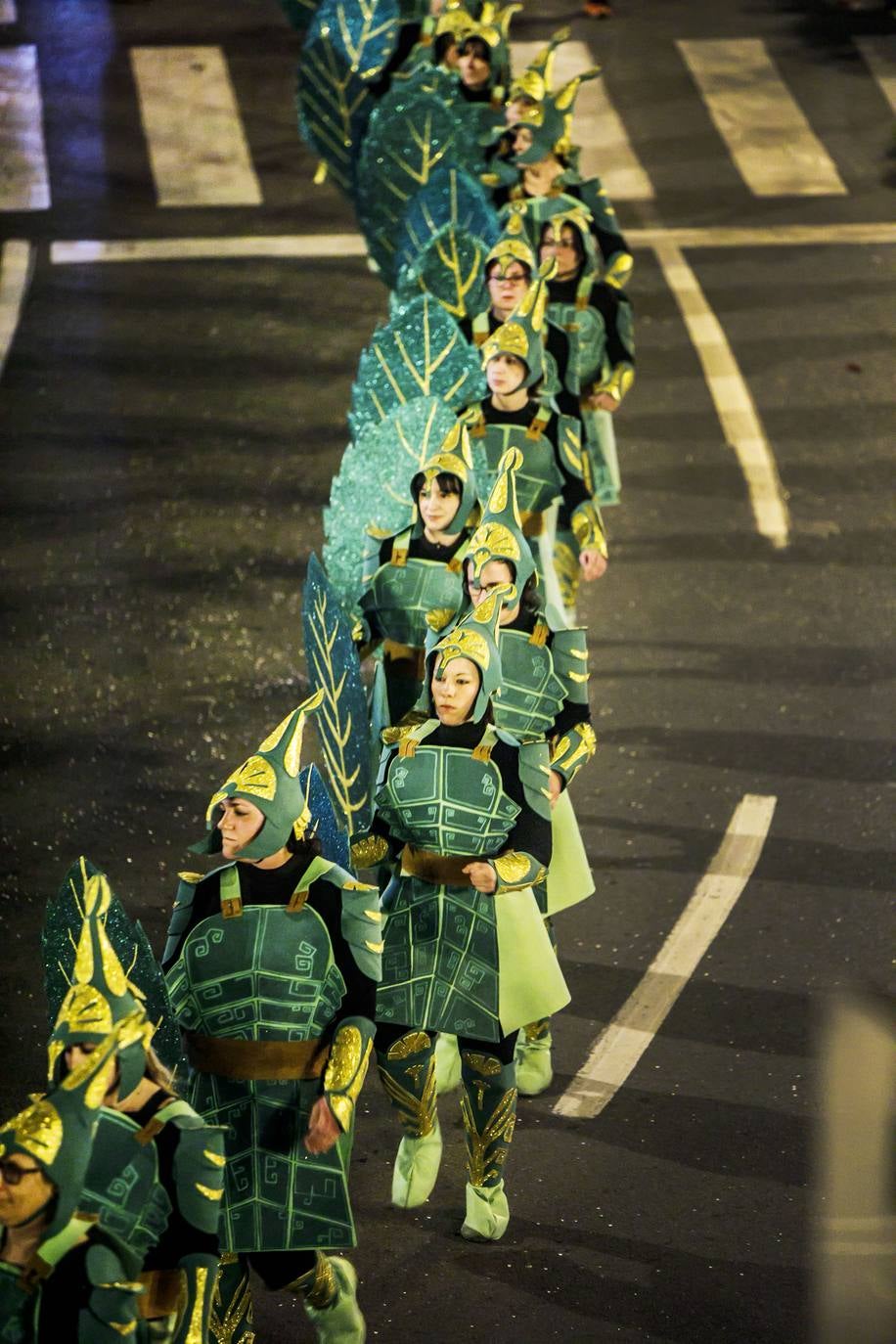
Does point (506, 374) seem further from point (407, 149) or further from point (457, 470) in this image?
point (407, 149)

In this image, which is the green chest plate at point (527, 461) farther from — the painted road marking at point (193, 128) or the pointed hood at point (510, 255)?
the painted road marking at point (193, 128)

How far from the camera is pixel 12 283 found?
1661 centimetres

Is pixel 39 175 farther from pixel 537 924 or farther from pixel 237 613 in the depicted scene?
pixel 537 924

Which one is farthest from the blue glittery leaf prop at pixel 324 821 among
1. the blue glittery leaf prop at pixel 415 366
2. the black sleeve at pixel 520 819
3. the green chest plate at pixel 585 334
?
the green chest plate at pixel 585 334

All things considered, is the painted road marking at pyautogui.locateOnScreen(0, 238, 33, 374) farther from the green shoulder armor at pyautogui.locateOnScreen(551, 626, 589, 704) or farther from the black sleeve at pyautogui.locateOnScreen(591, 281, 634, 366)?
the green shoulder armor at pyautogui.locateOnScreen(551, 626, 589, 704)

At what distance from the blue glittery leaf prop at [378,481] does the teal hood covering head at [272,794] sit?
2.49m

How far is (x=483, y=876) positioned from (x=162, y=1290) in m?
1.91

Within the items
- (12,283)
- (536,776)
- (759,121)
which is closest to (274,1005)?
(536,776)

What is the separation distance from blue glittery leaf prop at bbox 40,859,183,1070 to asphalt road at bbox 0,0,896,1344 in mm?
1408

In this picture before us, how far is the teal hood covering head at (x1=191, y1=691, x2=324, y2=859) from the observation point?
6695 millimetres

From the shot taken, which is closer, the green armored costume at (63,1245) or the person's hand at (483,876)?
the green armored costume at (63,1245)

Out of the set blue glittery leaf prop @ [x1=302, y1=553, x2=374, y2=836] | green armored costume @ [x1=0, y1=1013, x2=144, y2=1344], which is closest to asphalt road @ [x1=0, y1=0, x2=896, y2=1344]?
blue glittery leaf prop @ [x1=302, y1=553, x2=374, y2=836]

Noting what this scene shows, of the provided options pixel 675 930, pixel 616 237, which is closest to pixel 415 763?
pixel 675 930

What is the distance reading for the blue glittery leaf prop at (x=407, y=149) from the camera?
1340cm
